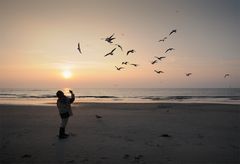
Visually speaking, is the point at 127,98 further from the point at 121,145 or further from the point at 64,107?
the point at 121,145

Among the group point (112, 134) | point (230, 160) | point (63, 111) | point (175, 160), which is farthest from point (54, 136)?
point (230, 160)

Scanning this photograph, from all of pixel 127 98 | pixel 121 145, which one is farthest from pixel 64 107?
pixel 127 98

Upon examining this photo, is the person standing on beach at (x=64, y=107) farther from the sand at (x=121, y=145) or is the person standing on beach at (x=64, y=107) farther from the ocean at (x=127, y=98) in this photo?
the ocean at (x=127, y=98)

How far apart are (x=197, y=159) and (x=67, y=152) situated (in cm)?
409

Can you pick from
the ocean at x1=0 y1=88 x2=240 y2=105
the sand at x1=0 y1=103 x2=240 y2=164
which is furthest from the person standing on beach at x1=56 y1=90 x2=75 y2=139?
the ocean at x1=0 y1=88 x2=240 y2=105

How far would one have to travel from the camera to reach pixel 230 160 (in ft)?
29.9

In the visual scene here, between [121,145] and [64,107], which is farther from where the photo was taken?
[64,107]

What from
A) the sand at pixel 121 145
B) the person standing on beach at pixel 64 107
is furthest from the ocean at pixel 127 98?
the person standing on beach at pixel 64 107

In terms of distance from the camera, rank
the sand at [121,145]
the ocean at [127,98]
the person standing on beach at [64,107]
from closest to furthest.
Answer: the sand at [121,145]
the person standing on beach at [64,107]
the ocean at [127,98]

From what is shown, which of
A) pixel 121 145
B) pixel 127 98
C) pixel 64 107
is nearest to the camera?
pixel 121 145

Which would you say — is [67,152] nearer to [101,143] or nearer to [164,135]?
[101,143]

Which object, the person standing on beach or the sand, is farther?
the person standing on beach

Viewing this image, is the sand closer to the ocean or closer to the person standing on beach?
the person standing on beach

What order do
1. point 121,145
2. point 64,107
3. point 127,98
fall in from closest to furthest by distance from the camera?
point 121,145 < point 64,107 < point 127,98
